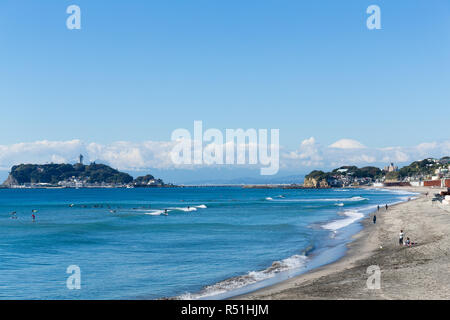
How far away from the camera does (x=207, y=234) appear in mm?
45562

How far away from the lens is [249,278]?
23.4m

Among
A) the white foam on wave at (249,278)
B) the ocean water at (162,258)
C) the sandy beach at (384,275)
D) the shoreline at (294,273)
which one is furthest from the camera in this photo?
the ocean water at (162,258)

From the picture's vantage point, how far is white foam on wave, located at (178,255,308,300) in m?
20.3

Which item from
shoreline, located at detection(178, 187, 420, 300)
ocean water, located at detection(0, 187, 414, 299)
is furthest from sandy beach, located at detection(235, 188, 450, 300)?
ocean water, located at detection(0, 187, 414, 299)

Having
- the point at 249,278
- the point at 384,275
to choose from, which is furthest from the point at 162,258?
the point at 384,275

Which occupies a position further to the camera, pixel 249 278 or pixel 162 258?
pixel 162 258

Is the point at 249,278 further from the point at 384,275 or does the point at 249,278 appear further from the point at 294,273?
the point at 384,275

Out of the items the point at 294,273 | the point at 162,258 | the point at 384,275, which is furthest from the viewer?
the point at 162,258

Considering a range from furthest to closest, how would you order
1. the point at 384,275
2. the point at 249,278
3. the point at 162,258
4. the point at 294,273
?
the point at 162,258 < the point at 294,273 < the point at 249,278 < the point at 384,275

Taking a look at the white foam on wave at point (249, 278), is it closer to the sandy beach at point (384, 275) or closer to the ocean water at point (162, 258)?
the ocean water at point (162, 258)

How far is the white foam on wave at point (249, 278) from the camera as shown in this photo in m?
20.3

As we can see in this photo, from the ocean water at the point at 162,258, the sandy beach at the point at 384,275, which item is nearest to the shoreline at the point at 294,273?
the ocean water at the point at 162,258
